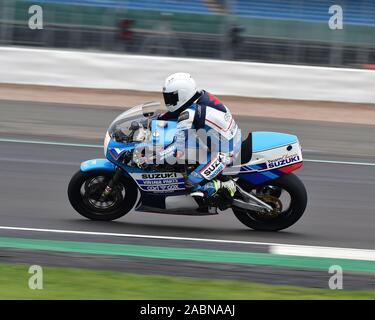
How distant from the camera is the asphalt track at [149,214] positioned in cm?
947

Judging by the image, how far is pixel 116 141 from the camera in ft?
30.9

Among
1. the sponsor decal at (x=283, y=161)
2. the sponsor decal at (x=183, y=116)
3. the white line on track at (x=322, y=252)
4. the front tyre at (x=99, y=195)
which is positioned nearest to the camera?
the white line on track at (x=322, y=252)

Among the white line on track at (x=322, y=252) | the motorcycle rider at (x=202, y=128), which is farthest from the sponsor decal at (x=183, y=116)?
the white line on track at (x=322, y=252)

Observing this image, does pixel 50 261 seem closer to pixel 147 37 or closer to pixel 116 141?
pixel 116 141

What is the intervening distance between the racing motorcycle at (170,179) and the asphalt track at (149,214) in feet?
0.87

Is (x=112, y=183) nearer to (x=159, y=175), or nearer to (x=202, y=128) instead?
(x=159, y=175)

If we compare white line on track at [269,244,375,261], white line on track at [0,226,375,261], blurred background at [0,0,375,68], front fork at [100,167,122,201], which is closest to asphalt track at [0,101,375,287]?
white line on track at [0,226,375,261]

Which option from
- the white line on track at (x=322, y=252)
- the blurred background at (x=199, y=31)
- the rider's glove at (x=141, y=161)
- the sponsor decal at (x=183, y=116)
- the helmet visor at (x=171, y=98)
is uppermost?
the blurred background at (x=199, y=31)

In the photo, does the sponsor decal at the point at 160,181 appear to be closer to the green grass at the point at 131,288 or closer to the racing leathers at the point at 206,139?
the racing leathers at the point at 206,139

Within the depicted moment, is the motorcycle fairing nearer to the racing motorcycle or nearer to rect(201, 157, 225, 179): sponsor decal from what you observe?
the racing motorcycle

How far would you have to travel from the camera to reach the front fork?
9.37 metres

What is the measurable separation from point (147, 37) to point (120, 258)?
1208 centimetres

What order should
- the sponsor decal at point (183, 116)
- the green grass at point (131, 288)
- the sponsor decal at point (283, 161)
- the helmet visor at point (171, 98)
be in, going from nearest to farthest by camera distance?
the green grass at point (131, 288) → the sponsor decal at point (183, 116) → the helmet visor at point (171, 98) → the sponsor decal at point (283, 161)

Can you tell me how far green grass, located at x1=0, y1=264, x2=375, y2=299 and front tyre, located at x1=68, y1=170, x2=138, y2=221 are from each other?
180 cm
